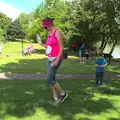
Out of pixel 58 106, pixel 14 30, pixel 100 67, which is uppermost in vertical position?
pixel 14 30

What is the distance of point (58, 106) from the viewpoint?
23.4 ft

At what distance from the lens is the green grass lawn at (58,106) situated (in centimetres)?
640

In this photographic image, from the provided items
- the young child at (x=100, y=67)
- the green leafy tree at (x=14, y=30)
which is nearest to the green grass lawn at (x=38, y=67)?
the young child at (x=100, y=67)

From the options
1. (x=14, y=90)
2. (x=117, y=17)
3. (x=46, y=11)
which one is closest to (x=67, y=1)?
(x=46, y=11)

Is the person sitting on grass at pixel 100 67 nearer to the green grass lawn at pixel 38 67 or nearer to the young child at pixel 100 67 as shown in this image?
the young child at pixel 100 67

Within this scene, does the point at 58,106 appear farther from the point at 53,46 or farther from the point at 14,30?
the point at 14,30

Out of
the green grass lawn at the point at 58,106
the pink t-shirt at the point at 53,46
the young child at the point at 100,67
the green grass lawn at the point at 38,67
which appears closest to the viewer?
the green grass lawn at the point at 58,106

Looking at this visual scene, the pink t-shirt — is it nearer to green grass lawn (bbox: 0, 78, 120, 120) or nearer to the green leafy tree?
green grass lawn (bbox: 0, 78, 120, 120)

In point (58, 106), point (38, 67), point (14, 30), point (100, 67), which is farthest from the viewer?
point (14, 30)

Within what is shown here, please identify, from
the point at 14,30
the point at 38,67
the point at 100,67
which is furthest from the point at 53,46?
the point at 14,30

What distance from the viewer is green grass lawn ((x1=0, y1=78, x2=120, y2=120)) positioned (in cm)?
640

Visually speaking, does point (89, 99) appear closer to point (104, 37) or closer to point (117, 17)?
point (117, 17)

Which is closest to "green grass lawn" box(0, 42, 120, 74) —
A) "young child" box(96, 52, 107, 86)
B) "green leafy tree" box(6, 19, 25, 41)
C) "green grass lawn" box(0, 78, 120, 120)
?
"young child" box(96, 52, 107, 86)

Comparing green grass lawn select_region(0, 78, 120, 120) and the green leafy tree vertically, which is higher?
the green leafy tree
